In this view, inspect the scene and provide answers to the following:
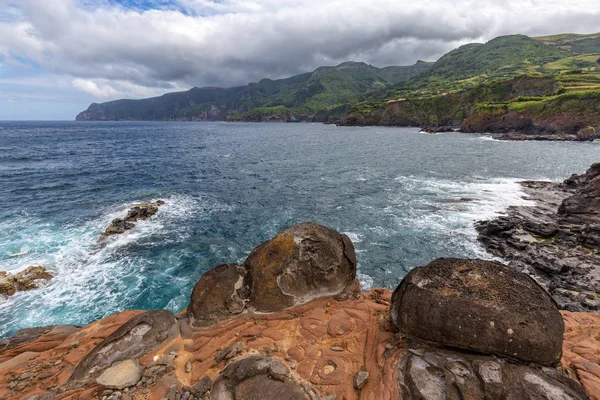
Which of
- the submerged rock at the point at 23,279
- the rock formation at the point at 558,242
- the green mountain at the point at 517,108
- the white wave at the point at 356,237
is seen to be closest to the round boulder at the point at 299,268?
the white wave at the point at 356,237

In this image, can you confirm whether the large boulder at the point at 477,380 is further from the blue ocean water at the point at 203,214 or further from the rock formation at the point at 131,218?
the rock formation at the point at 131,218

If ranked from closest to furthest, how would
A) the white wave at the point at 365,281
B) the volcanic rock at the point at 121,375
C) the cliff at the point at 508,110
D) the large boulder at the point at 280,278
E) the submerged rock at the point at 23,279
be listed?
1. the volcanic rock at the point at 121,375
2. the large boulder at the point at 280,278
3. the submerged rock at the point at 23,279
4. the white wave at the point at 365,281
5. the cliff at the point at 508,110

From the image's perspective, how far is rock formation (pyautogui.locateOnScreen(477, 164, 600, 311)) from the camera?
17.3 meters

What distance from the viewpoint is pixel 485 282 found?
8.30 m

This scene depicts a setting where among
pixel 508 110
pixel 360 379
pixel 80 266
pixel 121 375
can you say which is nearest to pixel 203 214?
pixel 80 266

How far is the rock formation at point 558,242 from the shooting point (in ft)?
56.7

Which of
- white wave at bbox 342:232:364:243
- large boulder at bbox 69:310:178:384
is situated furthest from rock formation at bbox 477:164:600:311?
large boulder at bbox 69:310:178:384

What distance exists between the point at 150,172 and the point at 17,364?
155 ft

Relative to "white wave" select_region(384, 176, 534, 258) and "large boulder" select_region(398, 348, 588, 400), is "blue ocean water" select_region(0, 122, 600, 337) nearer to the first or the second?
"white wave" select_region(384, 176, 534, 258)

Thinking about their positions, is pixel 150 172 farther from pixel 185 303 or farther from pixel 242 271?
pixel 242 271

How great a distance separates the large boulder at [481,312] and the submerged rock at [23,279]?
939 inches

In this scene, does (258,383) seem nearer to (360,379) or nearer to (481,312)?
(360,379)

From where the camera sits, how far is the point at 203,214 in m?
31.5

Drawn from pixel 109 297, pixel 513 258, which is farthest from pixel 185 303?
pixel 513 258
